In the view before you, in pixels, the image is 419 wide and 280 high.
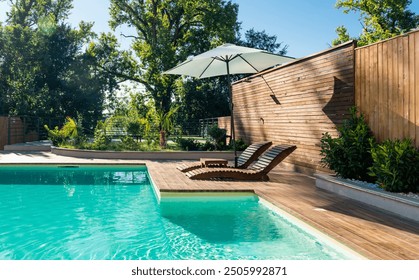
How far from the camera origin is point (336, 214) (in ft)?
17.7

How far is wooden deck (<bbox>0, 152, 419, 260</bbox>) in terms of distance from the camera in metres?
3.96

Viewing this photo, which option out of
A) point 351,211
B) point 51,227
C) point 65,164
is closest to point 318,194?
point 351,211

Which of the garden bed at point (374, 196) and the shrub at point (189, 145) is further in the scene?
the shrub at point (189, 145)

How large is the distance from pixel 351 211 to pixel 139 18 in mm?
24183

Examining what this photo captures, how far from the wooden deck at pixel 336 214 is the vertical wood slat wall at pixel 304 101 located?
1326mm

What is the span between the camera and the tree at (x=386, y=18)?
26484mm

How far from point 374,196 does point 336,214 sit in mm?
1024

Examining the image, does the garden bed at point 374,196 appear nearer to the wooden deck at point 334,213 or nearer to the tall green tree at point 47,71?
the wooden deck at point 334,213

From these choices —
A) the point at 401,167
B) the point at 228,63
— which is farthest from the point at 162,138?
the point at 401,167

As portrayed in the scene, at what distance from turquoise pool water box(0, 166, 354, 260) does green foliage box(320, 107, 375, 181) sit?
1.82 metres

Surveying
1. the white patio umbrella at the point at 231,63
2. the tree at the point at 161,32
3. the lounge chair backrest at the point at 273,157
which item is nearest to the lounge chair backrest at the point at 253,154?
the white patio umbrella at the point at 231,63

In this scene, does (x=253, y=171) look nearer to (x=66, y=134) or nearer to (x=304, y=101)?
(x=304, y=101)
